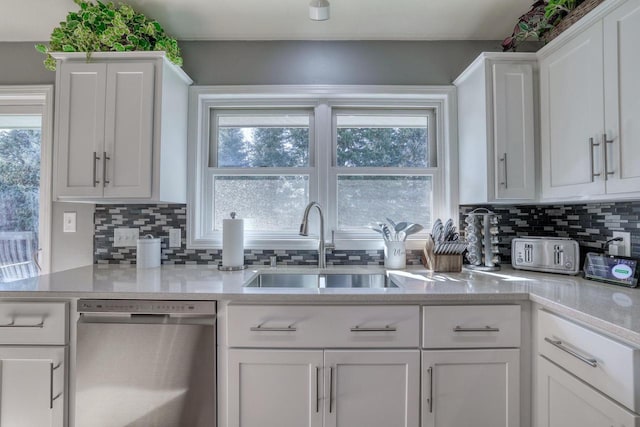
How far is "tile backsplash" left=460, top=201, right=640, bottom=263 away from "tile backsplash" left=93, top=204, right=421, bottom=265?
1.94ft

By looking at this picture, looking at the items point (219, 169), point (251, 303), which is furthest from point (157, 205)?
point (251, 303)

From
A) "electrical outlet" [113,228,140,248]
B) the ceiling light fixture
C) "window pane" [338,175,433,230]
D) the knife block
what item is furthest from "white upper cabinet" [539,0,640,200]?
"electrical outlet" [113,228,140,248]

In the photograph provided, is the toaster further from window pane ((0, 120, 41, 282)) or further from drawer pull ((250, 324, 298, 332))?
window pane ((0, 120, 41, 282))

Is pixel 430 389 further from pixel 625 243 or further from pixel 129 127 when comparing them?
pixel 129 127

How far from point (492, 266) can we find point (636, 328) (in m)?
0.92

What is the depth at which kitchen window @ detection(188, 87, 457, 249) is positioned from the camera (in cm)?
200

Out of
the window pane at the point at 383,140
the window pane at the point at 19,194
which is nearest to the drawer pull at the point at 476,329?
the window pane at the point at 383,140

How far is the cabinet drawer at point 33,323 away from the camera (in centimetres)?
128

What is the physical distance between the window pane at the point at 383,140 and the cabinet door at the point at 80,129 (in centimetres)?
135

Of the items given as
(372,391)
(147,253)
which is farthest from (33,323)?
(372,391)

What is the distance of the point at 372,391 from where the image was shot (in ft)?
4.12

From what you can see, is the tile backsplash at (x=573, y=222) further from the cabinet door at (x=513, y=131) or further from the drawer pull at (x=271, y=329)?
the drawer pull at (x=271, y=329)

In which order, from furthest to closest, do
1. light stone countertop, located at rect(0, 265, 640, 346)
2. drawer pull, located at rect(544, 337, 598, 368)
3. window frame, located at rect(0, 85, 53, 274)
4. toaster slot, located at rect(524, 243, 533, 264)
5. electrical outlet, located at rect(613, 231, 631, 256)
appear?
window frame, located at rect(0, 85, 53, 274), toaster slot, located at rect(524, 243, 533, 264), electrical outlet, located at rect(613, 231, 631, 256), light stone countertop, located at rect(0, 265, 640, 346), drawer pull, located at rect(544, 337, 598, 368)

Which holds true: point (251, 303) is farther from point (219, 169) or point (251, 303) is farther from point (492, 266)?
point (492, 266)
